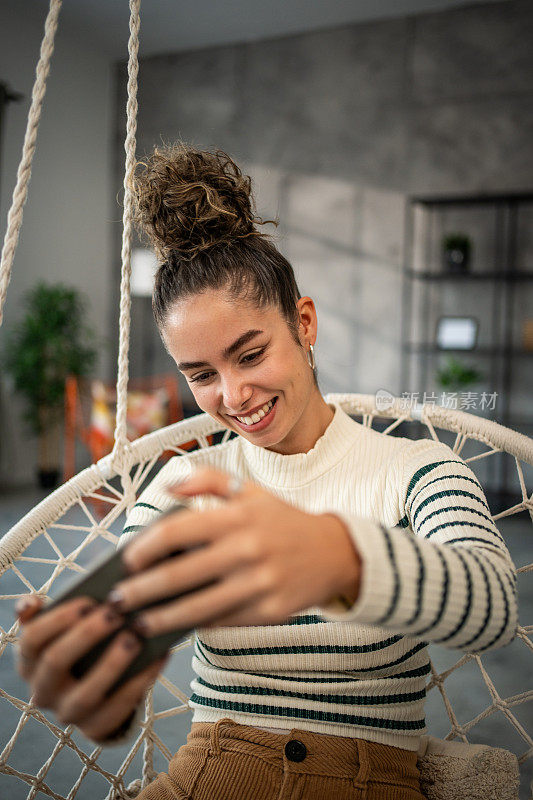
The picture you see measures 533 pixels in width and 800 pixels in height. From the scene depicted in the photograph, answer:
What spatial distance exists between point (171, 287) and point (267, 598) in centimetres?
65

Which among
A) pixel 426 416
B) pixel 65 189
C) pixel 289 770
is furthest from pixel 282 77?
pixel 289 770

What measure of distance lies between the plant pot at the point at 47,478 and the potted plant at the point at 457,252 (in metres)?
3.24

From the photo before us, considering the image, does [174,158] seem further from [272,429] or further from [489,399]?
[489,399]

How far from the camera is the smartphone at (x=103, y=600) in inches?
16.6

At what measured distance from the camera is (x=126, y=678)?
427 mm

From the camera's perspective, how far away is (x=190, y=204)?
3.20 feet

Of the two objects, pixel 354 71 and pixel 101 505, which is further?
pixel 354 71

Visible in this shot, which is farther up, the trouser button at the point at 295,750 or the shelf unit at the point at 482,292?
the shelf unit at the point at 482,292

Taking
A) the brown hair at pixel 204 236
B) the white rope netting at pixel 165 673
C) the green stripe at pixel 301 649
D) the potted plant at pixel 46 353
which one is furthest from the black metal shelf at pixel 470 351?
the green stripe at pixel 301 649

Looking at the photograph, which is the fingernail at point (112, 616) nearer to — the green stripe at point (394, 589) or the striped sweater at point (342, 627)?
the green stripe at point (394, 589)

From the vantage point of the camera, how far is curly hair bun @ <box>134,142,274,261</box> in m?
0.98

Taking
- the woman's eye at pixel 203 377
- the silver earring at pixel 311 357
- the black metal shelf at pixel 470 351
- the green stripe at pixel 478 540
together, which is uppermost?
the black metal shelf at pixel 470 351

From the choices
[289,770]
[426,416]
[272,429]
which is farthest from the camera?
[426,416]

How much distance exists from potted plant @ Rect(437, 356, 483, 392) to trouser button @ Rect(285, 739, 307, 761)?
4113 mm
